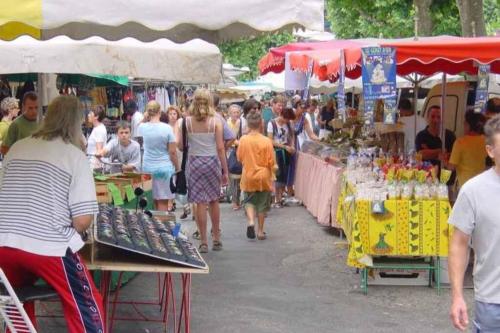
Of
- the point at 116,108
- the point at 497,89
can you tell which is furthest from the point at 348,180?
the point at 116,108

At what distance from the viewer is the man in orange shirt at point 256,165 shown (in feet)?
35.9

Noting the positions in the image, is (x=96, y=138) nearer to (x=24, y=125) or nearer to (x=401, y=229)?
(x=24, y=125)

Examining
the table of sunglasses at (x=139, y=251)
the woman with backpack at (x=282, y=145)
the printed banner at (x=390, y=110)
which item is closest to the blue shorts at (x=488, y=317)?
the table of sunglasses at (x=139, y=251)

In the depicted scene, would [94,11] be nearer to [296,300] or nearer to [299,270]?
[296,300]

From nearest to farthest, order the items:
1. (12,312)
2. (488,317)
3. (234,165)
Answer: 1. (488,317)
2. (12,312)
3. (234,165)

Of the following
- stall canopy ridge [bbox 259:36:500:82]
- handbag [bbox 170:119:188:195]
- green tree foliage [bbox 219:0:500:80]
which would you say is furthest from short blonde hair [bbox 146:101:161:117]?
green tree foliage [bbox 219:0:500:80]

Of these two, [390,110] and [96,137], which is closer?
[390,110]

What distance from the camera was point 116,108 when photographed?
20.3 metres

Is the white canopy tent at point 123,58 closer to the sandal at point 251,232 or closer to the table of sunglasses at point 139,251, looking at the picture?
the table of sunglasses at point 139,251

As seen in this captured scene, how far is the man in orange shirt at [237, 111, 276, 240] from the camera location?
10945mm

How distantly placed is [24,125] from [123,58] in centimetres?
383

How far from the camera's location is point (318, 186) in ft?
41.2

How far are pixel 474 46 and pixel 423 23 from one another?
13158mm

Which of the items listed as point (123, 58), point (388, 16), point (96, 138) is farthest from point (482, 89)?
point (388, 16)
